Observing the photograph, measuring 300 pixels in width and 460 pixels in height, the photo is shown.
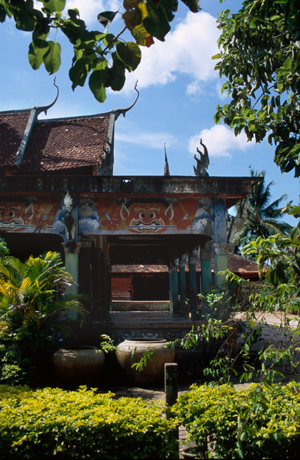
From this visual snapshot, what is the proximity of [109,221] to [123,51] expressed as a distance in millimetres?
6505

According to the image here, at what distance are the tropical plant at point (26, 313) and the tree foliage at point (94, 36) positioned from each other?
4856mm

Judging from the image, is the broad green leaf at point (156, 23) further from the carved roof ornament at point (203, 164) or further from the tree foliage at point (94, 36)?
the carved roof ornament at point (203, 164)

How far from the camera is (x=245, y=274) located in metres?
22.4

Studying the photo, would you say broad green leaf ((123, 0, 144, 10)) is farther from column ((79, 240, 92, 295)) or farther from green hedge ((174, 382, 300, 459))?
column ((79, 240, 92, 295))

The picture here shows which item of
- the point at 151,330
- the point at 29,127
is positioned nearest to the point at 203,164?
the point at 151,330

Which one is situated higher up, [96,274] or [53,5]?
[53,5]

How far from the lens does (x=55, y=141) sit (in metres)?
13.8

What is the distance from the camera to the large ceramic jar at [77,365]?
6629 mm

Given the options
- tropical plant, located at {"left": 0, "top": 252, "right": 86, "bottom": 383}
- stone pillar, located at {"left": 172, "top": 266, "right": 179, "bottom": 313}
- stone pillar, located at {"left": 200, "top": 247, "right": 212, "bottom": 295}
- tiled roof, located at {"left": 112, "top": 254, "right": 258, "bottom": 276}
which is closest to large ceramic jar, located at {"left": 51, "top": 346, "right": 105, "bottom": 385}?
tropical plant, located at {"left": 0, "top": 252, "right": 86, "bottom": 383}

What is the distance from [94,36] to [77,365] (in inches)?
216

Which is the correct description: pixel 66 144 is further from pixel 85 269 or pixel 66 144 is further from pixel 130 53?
pixel 130 53

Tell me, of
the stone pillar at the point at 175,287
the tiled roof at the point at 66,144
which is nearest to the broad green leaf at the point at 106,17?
the tiled roof at the point at 66,144

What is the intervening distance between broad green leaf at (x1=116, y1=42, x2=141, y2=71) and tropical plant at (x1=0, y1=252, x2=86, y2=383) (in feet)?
16.5

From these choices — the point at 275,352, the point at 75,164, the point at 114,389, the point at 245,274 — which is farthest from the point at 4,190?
the point at 245,274
